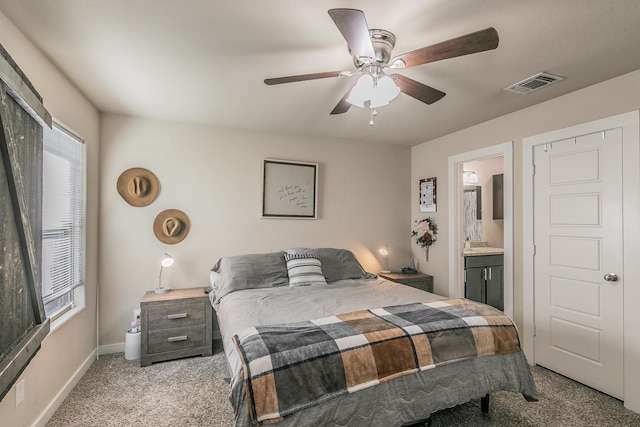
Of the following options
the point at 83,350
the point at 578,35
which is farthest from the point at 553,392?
the point at 83,350

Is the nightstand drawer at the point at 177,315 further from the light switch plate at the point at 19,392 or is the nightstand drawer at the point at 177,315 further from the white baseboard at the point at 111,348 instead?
the light switch plate at the point at 19,392

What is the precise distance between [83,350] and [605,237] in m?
4.44

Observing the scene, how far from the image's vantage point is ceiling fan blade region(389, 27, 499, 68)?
1397 mm

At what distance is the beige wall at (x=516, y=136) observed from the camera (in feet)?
7.92

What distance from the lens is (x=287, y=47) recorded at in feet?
6.49

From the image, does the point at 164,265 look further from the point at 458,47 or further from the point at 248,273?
the point at 458,47

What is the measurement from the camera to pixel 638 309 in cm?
229

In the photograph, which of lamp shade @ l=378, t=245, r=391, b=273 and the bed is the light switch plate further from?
lamp shade @ l=378, t=245, r=391, b=273

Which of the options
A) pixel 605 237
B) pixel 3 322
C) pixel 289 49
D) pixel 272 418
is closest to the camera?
pixel 3 322

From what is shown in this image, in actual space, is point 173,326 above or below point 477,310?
below

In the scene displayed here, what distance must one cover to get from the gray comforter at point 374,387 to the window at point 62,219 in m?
1.20

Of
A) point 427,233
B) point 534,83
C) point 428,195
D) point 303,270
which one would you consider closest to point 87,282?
point 303,270

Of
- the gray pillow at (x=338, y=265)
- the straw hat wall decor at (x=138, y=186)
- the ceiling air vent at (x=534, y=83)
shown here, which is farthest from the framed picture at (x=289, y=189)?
the ceiling air vent at (x=534, y=83)

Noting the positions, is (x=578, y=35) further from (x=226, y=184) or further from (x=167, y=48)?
(x=226, y=184)
